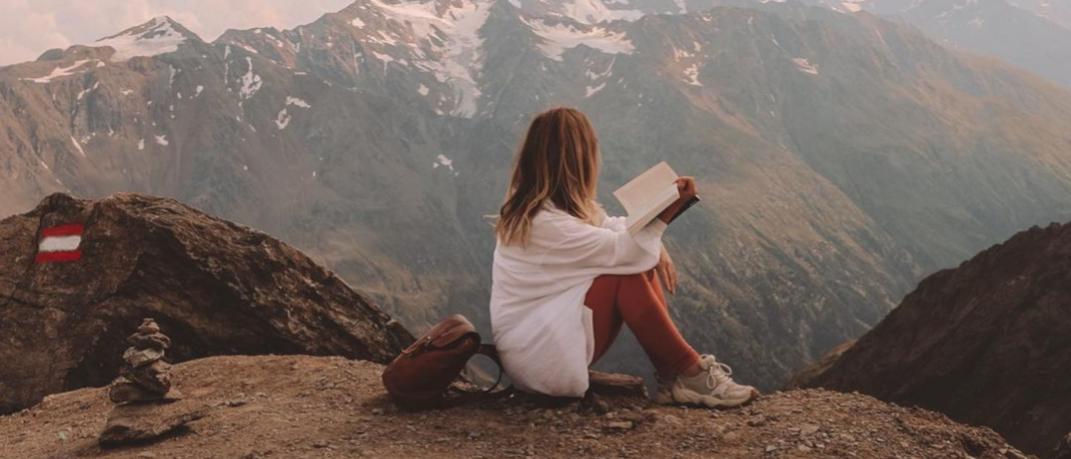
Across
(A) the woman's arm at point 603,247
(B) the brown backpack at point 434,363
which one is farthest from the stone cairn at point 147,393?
(A) the woman's arm at point 603,247

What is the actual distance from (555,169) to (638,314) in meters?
1.86

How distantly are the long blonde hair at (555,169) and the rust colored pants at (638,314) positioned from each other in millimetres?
865

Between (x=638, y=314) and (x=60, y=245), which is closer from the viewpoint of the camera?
(x=638, y=314)

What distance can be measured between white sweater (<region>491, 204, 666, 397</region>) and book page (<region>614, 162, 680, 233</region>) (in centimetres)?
19

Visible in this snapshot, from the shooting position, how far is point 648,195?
319 inches

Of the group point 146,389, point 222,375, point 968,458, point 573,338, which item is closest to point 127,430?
point 146,389

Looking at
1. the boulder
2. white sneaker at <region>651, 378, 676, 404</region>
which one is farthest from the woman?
the boulder

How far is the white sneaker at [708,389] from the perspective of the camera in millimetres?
8984

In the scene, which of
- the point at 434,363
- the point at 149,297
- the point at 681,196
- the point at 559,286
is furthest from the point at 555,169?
the point at 149,297

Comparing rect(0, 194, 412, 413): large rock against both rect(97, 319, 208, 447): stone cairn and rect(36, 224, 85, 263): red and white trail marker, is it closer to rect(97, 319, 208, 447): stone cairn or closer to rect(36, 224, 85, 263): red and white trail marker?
rect(36, 224, 85, 263): red and white trail marker

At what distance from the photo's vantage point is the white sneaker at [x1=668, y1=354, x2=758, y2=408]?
8.98 meters

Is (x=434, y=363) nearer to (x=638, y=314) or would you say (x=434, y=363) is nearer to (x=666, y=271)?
(x=638, y=314)

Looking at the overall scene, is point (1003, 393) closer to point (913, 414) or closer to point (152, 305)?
point (913, 414)

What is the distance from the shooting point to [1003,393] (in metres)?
43.8
